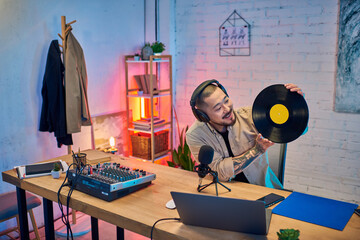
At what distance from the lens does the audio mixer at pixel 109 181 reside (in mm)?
1700

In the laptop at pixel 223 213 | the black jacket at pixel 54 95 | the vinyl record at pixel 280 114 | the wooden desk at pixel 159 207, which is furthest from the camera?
the black jacket at pixel 54 95

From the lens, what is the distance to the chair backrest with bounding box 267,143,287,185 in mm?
2145

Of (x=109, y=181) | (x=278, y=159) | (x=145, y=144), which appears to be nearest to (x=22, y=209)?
(x=109, y=181)

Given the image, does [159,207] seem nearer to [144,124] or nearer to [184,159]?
[184,159]

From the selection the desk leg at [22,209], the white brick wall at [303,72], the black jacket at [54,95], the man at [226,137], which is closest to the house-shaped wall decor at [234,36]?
the white brick wall at [303,72]

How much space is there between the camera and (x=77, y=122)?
3.15 m

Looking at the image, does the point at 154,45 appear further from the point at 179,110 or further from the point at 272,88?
the point at 272,88

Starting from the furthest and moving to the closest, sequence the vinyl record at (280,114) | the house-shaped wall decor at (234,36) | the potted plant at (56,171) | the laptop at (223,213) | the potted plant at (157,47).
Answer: the potted plant at (157,47), the house-shaped wall decor at (234,36), the potted plant at (56,171), the vinyl record at (280,114), the laptop at (223,213)

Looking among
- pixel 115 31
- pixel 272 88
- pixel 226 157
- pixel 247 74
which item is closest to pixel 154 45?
pixel 115 31

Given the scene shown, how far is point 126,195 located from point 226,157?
2.16 ft

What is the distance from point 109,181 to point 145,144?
2262mm

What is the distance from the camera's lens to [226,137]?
2.12 m

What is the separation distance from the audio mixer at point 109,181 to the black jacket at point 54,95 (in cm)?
134

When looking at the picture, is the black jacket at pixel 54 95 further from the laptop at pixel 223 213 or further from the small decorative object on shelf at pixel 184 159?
the laptop at pixel 223 213
